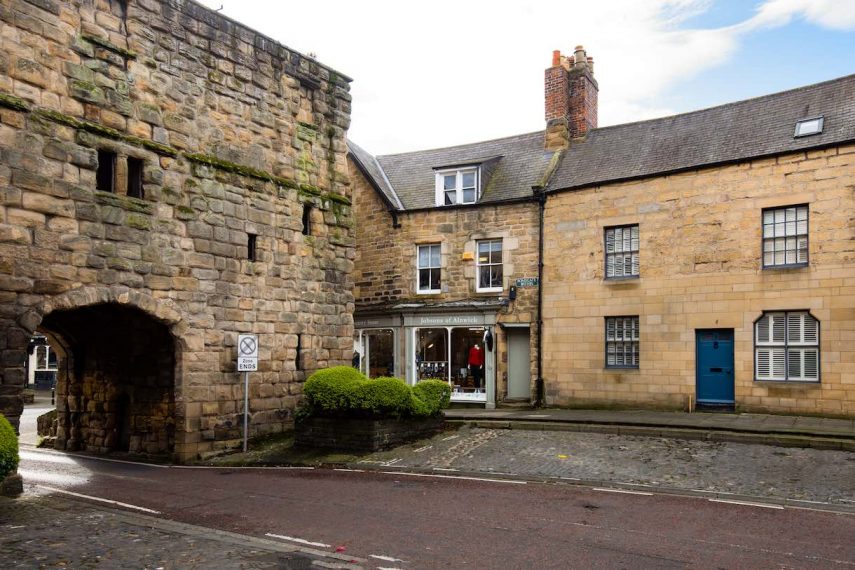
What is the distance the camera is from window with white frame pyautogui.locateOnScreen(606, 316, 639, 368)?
20.0 m

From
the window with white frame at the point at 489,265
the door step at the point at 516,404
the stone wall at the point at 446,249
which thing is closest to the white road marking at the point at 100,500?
the door step at the point at 516,404

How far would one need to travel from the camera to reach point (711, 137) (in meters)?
20.1

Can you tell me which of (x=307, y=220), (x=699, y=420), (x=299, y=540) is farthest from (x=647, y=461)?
(x=307, y=220)

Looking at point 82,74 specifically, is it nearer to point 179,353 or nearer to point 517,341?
point 179,353

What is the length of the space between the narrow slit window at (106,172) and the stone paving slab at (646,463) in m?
6.62

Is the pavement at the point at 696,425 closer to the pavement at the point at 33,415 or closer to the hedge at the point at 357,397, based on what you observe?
the hedge at the point at 357,397

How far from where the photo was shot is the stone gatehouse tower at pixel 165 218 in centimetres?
1155

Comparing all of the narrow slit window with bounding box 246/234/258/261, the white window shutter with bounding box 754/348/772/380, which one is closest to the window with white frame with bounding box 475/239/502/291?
the white window shutter with bounding box 754/348/772/380

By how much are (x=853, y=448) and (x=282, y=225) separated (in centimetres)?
1199

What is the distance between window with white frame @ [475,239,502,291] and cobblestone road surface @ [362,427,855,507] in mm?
7924

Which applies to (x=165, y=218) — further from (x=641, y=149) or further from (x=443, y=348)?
(x=641, y=149)

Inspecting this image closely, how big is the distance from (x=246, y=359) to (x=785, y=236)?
42.7 feet

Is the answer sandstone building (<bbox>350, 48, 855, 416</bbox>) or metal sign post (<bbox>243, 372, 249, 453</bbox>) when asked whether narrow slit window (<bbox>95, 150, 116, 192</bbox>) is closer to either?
metal sign post (<bbox>243, 372, 249, 453</bbox>)

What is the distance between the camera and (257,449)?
14969mm
